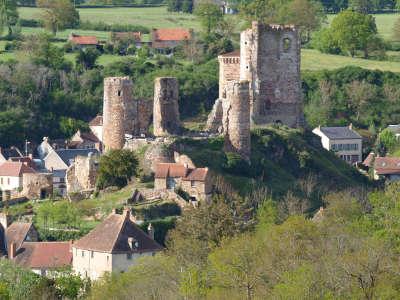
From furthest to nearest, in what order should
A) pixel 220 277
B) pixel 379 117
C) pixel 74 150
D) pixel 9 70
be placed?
pixel 379 117
pixel 9 70
pixel 74 150
pixel 220 277

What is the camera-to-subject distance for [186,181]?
71.8 m

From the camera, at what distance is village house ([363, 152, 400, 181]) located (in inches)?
3429

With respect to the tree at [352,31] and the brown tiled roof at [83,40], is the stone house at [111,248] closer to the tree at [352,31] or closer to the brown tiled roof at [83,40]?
the brown tiled roof at [83,40]

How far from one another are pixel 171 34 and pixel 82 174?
40505 mm

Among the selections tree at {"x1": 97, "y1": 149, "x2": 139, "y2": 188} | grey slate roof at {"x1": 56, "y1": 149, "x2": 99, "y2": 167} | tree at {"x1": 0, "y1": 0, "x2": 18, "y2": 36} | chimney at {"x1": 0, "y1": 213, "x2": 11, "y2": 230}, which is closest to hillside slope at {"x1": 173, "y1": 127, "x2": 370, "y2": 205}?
tree at {"x1": 97, "y1": 149, "x2": 139, "y2": 188}

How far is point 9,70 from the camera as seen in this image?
9544 centimetres

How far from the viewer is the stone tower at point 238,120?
75438mm

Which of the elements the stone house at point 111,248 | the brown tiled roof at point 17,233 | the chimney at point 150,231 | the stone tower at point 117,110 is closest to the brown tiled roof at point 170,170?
the chimney at point 150,231

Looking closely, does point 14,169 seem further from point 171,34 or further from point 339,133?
point 171,34

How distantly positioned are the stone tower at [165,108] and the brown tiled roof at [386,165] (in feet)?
44.6

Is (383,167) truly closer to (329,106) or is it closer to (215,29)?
(329,106)

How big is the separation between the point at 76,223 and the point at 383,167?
897 inches

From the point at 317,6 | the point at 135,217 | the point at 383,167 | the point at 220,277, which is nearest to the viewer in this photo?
the point at 220,277

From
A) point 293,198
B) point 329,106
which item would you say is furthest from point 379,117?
point 293,198
